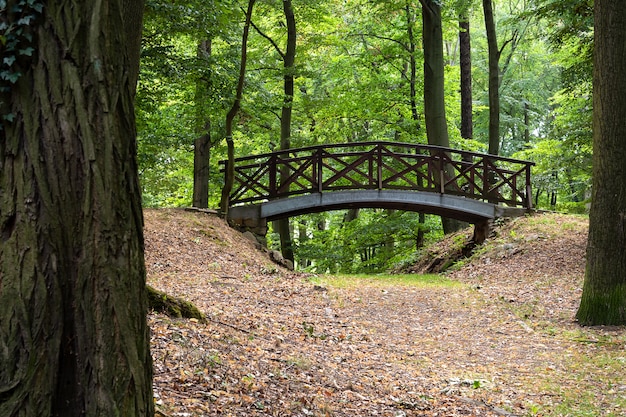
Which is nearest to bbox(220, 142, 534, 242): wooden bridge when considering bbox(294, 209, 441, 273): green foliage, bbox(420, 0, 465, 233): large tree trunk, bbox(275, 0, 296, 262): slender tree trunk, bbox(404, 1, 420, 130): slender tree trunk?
bbox(420, 0, 465, 233): large tree trunk

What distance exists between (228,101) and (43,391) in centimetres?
1023

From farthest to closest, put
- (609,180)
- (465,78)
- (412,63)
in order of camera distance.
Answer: (412,63) < (465,78) < (609,180)

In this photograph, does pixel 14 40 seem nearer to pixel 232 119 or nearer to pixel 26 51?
pixel 26 51

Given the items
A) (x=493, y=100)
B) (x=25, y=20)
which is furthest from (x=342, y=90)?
(x=25, y=20)

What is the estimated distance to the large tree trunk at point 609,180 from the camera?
294 inches

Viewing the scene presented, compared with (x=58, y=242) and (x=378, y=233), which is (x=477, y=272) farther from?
(x=58, y=242)

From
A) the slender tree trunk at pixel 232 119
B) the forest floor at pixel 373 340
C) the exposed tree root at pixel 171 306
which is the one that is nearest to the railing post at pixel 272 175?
the slender tree trunk at pixel 232 119

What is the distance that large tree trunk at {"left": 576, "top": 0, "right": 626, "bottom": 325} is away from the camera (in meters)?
7.46

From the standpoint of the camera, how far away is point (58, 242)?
2402mm

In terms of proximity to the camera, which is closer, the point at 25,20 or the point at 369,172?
the point at 25,20

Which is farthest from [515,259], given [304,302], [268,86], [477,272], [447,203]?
[268,86]

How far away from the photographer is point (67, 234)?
2.43 metres

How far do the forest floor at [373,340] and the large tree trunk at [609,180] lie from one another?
1.33 feet

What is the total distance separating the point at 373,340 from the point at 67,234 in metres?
5.23
